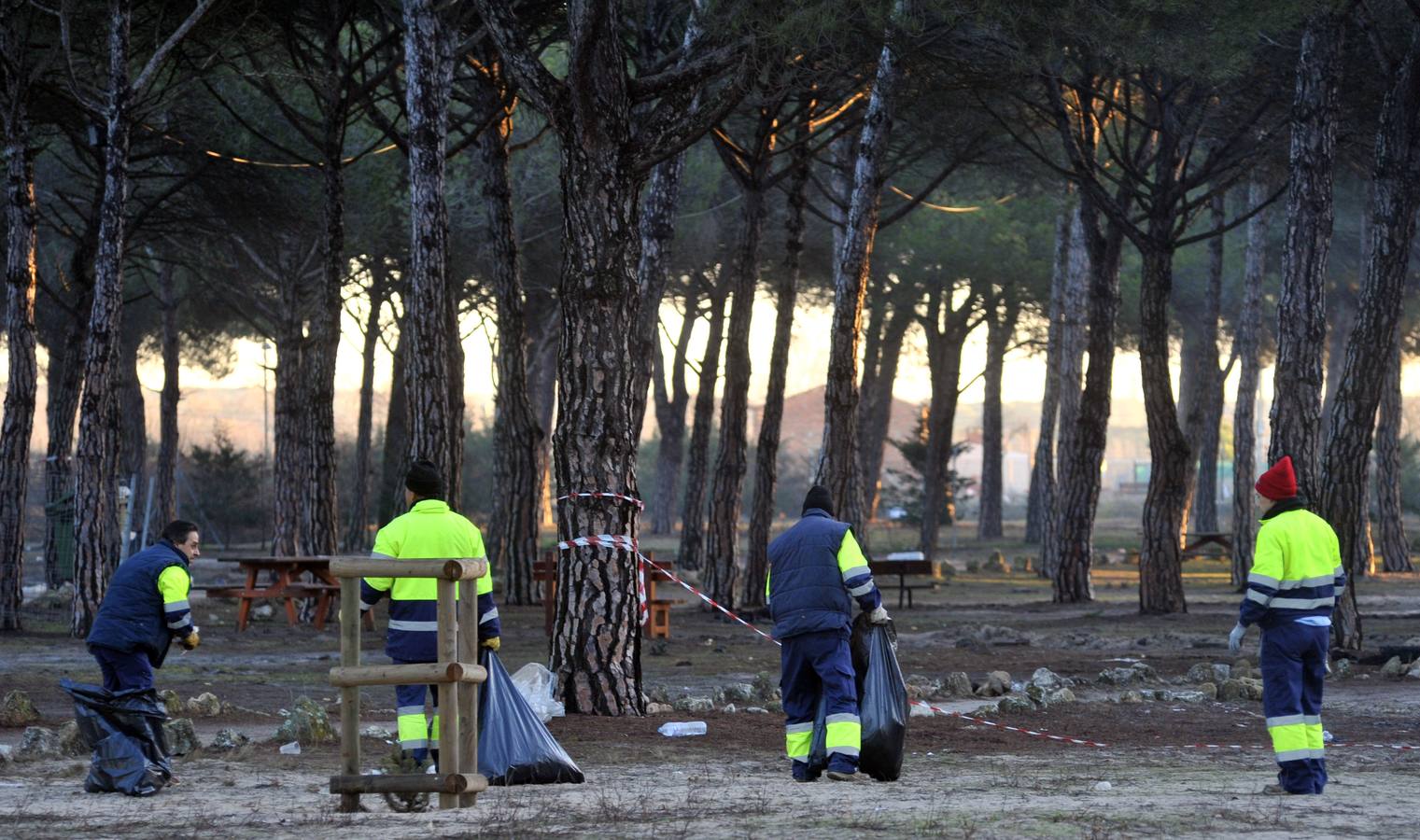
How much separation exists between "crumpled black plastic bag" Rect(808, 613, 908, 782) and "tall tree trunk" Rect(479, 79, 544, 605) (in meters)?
13.9

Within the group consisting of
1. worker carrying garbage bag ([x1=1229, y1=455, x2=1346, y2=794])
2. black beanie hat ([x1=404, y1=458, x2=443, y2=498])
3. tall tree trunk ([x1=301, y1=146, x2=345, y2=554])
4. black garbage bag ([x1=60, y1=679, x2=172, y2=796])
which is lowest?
black garbage bag ([x1=60, y1=679, x2=172, y2=796])

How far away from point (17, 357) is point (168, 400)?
56.3ft

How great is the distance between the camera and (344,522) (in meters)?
54.2

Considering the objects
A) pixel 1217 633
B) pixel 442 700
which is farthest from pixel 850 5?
pixel 1217 633

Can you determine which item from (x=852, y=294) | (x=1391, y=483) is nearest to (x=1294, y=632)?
(x=852, y=294)

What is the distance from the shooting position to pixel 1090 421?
81.8ft

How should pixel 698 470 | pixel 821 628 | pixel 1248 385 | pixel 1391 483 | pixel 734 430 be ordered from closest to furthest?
pixel 821 628 < pixel 734 430 < pixel 698 470 < pixel 1248 385 < pixel 1391 483

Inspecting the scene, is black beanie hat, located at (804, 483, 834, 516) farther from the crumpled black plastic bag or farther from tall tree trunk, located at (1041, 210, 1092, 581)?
tall tree trunk, located at (1041, 210, 1092, 581)

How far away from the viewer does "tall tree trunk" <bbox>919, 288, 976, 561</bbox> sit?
40438mm

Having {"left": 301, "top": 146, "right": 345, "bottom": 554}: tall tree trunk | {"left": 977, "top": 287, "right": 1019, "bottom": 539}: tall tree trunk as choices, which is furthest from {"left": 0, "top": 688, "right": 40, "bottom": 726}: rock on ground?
{"left": 977, "top": 287, "right": 1019, "bottom": 539}: tall tree trunk

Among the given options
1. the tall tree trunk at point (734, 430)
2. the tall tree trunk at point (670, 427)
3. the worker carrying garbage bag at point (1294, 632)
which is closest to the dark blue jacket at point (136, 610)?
the worker carrying garbage bag at point (1294, 632)

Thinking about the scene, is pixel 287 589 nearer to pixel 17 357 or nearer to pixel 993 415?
pixel 17 357

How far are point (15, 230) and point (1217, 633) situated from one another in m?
14.2

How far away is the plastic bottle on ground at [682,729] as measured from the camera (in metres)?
11.4
